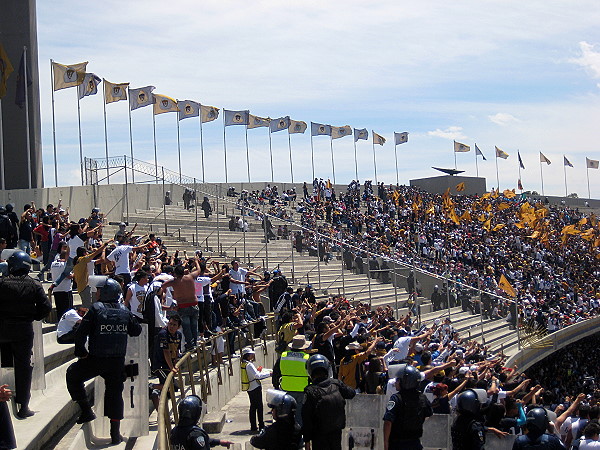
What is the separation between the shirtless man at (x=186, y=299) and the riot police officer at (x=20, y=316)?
14.2ft

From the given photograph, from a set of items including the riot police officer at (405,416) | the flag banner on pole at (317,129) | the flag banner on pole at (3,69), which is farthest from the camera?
the flag banner on pole at (317,129)

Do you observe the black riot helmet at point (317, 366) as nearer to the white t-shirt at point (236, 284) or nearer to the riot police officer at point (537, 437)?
the riot police officer at point (537, 437)

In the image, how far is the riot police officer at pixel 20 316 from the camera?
752cm

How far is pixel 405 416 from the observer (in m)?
7.73

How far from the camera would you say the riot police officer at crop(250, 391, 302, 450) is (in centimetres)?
675

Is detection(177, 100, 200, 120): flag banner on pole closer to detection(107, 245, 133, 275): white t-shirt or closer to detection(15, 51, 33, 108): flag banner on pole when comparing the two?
detection(15, 51, 33, 108): flag banner on pole

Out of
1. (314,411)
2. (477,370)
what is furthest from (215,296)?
(314,411)

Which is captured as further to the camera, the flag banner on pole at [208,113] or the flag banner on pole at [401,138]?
the flag banner on pole at [401,138]

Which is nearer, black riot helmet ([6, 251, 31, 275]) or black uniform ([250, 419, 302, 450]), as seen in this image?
black uniform ([250, 419, 302, 450])

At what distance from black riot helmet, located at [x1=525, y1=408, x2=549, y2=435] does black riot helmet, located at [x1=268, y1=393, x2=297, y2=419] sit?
2146mm

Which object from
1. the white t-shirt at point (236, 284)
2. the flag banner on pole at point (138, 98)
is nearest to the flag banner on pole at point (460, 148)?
the flag banner on pole at point (138, 98)

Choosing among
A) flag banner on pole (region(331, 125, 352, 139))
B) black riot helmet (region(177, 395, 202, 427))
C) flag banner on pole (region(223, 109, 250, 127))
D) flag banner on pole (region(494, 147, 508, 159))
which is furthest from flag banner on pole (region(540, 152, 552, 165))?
black riot helmet (region(177, 395, 202, 427))

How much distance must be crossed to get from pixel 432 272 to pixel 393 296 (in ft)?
12.5

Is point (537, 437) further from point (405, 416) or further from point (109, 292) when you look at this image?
point (109, 292)
